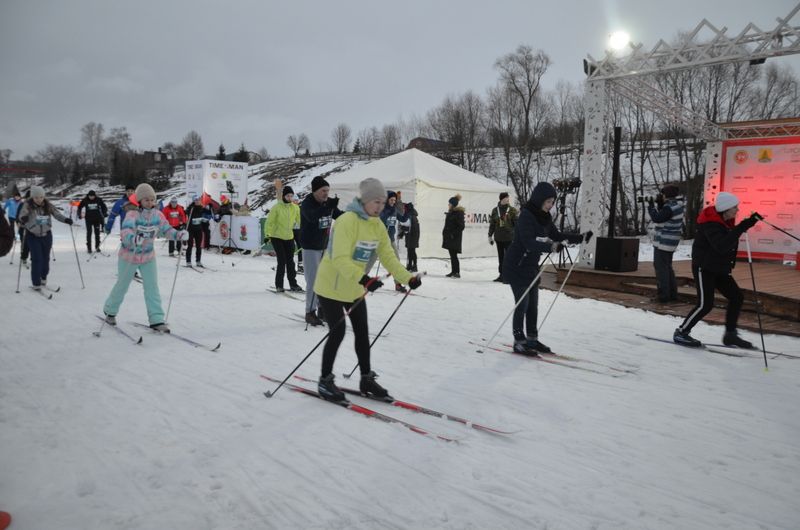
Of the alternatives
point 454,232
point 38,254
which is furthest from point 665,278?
point 38,254

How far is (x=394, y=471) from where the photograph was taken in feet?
9.35

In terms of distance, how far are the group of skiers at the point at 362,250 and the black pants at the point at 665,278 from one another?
0.05 feet

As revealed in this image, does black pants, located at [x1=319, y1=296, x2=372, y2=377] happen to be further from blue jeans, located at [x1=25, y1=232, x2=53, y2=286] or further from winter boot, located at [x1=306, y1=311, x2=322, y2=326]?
blue jeans, located at [x1=25, y1=232, x2=53, y2=286]

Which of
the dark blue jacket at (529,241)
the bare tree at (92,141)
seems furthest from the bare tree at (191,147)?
the dark blue jacket at (529,241)

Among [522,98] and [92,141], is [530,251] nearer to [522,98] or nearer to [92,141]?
[522,98]

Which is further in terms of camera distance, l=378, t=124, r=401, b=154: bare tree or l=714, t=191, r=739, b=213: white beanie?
l=378, t=124, r=401, b=154: bare tree

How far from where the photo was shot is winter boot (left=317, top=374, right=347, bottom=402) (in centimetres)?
382

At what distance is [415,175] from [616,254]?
6797 mm

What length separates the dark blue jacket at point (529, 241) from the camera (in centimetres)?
514

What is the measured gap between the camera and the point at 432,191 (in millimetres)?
15445

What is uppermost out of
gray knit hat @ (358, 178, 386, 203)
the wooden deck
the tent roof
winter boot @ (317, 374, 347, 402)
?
the tent roof

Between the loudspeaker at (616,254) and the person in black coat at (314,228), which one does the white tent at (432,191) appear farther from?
the person in black coat at (314,228)

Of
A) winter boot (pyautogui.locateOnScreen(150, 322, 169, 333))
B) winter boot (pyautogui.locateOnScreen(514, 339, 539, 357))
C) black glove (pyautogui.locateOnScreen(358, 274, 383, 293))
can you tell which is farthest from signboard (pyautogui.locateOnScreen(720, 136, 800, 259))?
winter boot (pyautogui.locateOnScreen(150, 322, 169, 333))

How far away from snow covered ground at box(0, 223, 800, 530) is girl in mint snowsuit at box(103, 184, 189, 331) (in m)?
0.42
